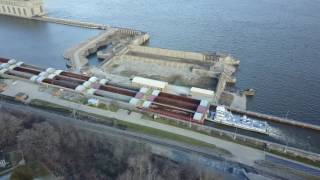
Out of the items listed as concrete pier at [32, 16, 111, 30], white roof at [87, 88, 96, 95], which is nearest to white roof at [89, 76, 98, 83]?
white roof at [87, 88, 96, 95]

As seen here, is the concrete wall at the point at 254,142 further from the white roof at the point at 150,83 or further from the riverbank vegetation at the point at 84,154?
the white roof at the point at 150,83

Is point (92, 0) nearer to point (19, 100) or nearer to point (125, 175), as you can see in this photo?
point (19, 100)


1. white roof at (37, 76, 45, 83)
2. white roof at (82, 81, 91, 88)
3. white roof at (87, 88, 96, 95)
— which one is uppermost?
white roof at (37, 76, 45, 83)

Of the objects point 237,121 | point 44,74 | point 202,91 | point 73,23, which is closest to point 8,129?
point 44,74

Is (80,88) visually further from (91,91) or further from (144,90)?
(144,90)

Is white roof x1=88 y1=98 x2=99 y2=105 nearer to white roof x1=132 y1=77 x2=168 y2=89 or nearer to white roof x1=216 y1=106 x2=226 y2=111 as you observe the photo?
white roof x1=132 y1=77 x2=168 y2=89
